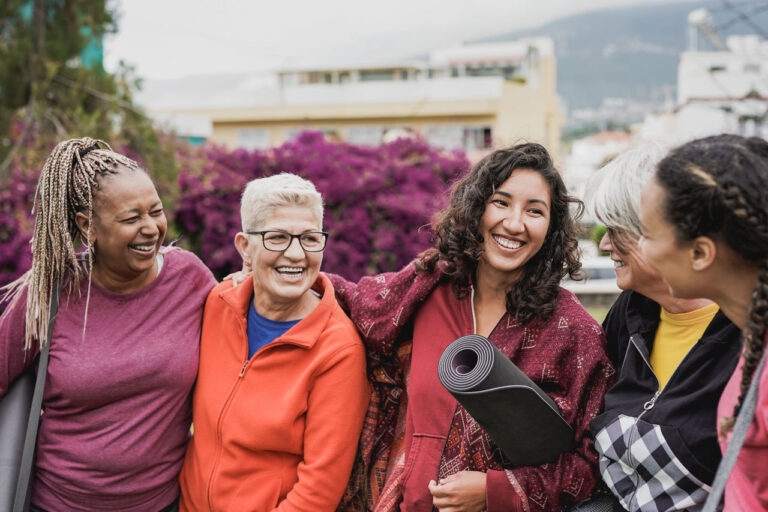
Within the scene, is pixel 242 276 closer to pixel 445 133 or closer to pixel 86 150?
pixel 86 150

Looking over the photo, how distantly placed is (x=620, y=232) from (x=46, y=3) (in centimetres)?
719

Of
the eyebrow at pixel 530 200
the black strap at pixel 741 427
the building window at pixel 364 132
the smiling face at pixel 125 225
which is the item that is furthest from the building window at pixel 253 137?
the black strap at pixel 741 427

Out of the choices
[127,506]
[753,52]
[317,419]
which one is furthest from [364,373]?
[753,52]

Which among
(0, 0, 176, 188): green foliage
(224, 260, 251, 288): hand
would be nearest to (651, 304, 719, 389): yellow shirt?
(224, 260, 251, 288): hand

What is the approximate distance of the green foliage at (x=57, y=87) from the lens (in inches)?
288

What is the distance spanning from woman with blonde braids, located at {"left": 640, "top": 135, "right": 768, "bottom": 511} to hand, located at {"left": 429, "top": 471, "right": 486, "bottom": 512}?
31.7 inches

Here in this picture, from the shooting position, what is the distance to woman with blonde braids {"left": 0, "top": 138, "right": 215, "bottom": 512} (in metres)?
2.57

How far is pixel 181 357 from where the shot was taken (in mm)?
2697

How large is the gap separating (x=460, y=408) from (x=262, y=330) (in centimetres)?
80

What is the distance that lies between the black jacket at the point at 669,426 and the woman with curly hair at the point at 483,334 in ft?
0.38

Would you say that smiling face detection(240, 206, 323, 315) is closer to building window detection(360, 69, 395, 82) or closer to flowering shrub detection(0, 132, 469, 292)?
flowering shrub detection(0, 132, 469, 292)

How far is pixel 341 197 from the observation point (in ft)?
30.0

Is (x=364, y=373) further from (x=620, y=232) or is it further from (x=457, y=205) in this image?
(x=620, y=232)

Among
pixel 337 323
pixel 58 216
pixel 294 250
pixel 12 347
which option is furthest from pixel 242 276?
pixel 12 347
